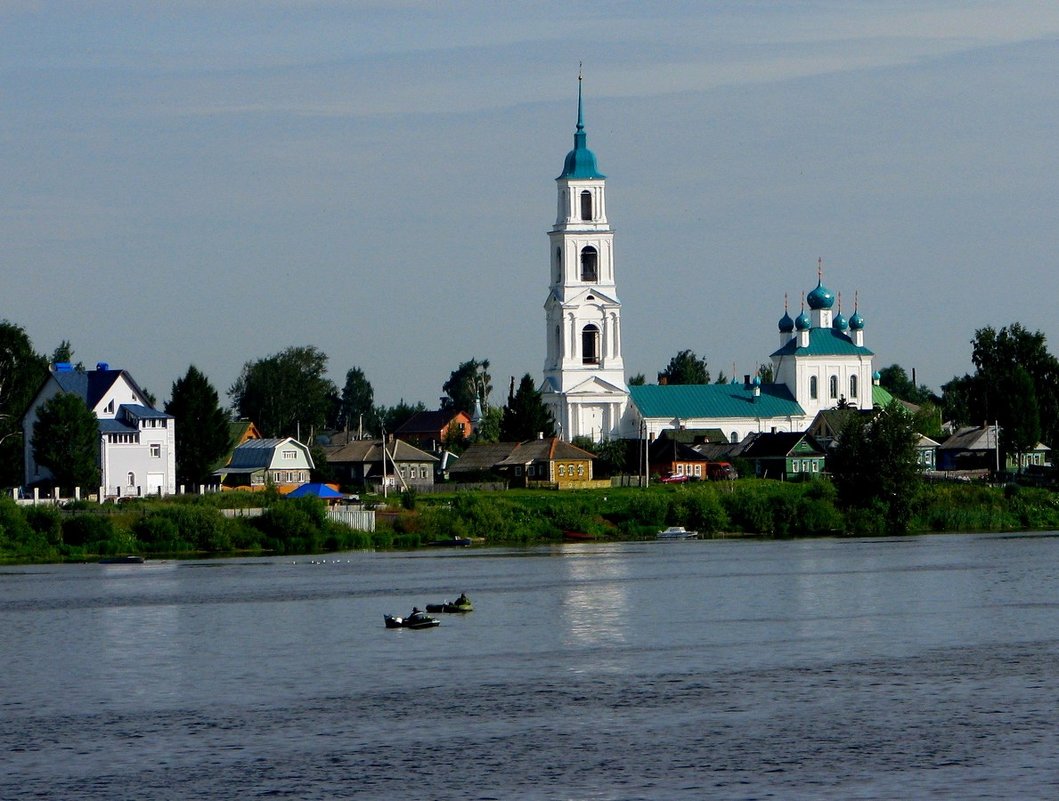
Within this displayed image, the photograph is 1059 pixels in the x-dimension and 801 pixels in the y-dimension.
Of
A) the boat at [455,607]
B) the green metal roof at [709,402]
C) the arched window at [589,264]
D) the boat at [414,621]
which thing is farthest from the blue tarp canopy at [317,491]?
the green metal roof at [709,402]

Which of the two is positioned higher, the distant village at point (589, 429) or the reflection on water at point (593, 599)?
the distant village at point (589, 429)

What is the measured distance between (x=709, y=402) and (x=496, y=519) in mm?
56156

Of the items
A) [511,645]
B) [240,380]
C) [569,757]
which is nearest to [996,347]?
[240,380]

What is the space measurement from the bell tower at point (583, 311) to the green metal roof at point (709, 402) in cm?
355

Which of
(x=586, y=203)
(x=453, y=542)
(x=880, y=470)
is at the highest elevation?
(x=586, y=203)

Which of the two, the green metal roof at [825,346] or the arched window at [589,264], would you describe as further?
the green metal roof at [825,346]

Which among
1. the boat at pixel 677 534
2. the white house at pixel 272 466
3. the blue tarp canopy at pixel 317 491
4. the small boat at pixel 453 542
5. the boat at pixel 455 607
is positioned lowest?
the boat at pixel 455 607

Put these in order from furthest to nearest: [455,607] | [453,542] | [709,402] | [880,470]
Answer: [709,402] < [880,470] < [453,542] < [455,607]

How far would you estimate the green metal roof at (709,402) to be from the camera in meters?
140

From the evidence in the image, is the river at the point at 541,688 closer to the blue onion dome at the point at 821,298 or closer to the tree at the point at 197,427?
the tree at the point at 197,427

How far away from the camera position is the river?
27906 mm

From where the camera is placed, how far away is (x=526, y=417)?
117 m

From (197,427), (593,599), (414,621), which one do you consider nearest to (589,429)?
(197,427)

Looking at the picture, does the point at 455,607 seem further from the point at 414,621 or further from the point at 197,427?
the point at 197,427
